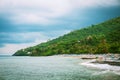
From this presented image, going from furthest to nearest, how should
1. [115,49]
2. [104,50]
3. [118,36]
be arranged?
[118,36], [104,50], [115,49]

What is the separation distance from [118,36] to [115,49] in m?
35.3

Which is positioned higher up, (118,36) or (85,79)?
(118,36)

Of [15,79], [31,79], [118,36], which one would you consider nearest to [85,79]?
[31,79]

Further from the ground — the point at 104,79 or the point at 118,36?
the point at 118,36

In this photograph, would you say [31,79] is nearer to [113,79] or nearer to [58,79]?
[58,79]

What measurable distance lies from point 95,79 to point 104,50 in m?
132

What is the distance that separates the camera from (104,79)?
40500mm

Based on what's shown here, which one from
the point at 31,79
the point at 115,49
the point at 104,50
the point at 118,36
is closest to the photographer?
the point at 31,79

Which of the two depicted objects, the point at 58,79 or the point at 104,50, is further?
the point at 104,50

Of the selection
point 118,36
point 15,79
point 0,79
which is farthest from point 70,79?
point 118,36

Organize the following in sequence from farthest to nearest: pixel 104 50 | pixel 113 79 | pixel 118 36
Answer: pixel 118 36 < pixel 104 50 < pixel 113 79

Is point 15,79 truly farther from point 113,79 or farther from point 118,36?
point 118,36

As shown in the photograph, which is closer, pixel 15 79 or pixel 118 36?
pixel 15 79

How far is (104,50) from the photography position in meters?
170
